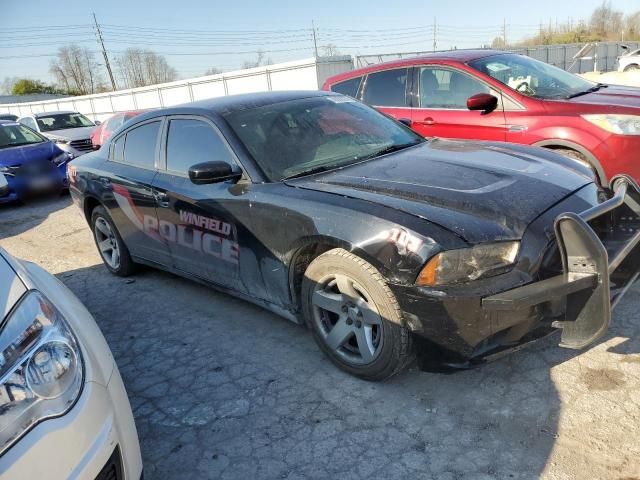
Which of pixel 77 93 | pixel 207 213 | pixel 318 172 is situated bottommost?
pixel 77 93

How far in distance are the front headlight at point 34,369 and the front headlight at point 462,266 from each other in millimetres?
1499

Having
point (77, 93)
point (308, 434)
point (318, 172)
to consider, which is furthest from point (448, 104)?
point (77, 93)

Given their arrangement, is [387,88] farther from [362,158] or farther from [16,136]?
[16,136]

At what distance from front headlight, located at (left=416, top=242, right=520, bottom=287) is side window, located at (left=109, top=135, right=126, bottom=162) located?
10.6 feet

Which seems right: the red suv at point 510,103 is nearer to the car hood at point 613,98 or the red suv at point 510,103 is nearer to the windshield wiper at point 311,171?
the car hood at point 613,98

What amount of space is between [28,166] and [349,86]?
6.13 meters

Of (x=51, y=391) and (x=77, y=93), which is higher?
(x=51, y=391)

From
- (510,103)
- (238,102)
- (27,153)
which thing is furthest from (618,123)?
(27,153)

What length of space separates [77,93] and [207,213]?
7910cm

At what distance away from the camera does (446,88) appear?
19.4 feet

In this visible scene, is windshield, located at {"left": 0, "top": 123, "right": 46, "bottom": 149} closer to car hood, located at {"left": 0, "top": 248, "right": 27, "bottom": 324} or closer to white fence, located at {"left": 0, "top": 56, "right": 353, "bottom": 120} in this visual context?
car hood, located at {"left": 0, "top": 248, "right": 27, "bottom": 324}

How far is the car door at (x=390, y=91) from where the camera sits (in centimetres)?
620

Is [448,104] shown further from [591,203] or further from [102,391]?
[102,391]

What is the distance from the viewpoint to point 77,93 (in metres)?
72.9
